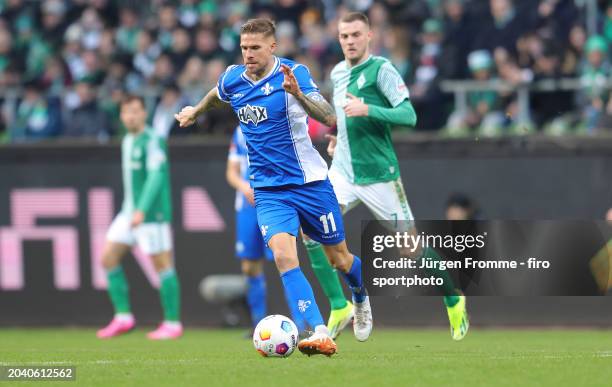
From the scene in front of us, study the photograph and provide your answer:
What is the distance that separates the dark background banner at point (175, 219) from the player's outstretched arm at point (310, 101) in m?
5.97

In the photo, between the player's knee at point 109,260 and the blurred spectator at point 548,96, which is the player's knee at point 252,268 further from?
the blurred spectator at point 548,96

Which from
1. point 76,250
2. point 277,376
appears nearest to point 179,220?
point 76,250

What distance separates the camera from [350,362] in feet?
30.0

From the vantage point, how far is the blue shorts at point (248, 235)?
14.0 metres

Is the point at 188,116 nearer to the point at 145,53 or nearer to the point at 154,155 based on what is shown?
the point at 154,155

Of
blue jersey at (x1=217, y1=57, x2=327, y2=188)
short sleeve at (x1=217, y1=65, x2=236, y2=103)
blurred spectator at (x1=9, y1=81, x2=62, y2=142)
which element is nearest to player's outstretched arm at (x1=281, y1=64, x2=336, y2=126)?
blue jersey at (x1=217, y1=57, x2=327, y2=188)

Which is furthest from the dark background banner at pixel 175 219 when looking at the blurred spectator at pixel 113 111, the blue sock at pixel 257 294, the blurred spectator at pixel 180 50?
the blurred spectator at pixel 180 50

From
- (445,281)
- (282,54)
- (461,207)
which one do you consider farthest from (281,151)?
(282,54)

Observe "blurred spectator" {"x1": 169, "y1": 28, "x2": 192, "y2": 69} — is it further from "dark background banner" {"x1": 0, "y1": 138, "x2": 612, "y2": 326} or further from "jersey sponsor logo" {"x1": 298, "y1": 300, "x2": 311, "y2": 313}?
"jersey sponsor logo" {"x1": 298, "y1": 300, "x2": 311, "y2": 313}

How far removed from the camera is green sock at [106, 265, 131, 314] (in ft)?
48.9

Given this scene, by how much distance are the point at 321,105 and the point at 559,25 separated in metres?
8.50

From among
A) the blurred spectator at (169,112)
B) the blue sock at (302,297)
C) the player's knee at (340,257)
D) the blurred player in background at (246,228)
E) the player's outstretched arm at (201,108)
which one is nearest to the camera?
the blue sock at (302,297)

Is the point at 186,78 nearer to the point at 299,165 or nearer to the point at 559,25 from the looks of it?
the point at 559,25

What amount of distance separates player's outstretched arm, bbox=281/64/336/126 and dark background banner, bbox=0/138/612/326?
597cm
